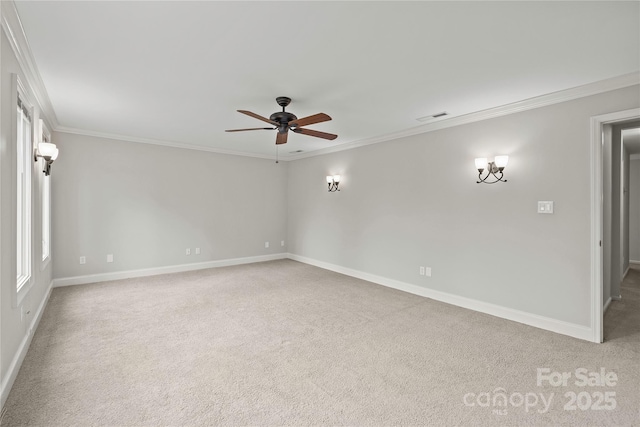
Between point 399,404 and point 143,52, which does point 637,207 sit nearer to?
point 399,404

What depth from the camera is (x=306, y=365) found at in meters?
2.53

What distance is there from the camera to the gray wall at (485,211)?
3121 millimetres

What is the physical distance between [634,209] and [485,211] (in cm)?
559

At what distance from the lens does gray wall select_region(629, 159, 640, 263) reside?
262 inches

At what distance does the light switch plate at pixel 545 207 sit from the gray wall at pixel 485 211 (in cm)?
5

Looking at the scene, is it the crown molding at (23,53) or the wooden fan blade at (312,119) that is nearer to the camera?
the crown molding at (23,53)

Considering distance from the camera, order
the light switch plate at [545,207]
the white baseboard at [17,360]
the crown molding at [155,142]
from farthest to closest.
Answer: the crown molding at [155,142] → the light switch plate at [545,207] → the white baseboard at [17,360]

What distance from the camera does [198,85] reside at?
119 inches

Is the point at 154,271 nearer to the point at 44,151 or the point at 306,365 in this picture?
the point at 44,151

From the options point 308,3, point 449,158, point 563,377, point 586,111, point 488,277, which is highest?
point 308,3

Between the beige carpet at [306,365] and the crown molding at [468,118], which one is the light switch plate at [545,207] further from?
the beige carpet at [306,365]

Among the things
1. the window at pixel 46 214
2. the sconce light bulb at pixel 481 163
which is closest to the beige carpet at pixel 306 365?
the window at pixel 46 214

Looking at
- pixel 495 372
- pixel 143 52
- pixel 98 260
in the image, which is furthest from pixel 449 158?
pixel 98 260

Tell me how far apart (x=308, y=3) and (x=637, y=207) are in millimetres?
8517
